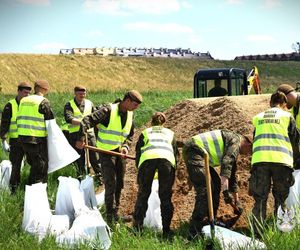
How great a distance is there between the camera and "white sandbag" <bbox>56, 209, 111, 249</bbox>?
5.56m

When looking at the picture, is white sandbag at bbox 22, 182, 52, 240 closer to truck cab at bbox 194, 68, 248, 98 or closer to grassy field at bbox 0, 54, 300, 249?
truck cab at bbox 194, 68, 248, 98

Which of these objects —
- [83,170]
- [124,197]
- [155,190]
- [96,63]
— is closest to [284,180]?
[155,190]

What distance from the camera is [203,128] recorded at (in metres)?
9.06

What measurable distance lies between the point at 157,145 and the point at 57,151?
1.96 metres

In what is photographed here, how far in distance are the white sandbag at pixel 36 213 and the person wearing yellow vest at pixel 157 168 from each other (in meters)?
1.08

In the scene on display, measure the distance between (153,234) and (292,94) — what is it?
2.45 m

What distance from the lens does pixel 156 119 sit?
6500 millimetres

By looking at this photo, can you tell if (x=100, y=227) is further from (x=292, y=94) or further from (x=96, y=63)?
(x=96, y=63)

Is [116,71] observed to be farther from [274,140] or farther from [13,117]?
[274,140]

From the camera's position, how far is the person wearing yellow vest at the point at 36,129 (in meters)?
7.81

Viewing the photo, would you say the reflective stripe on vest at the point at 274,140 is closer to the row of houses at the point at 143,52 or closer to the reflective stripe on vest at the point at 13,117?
the reflective stripe on vest at the point at 13,117

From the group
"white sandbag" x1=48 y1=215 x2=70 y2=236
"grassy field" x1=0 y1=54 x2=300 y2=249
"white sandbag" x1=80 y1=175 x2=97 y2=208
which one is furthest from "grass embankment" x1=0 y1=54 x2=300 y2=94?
"white sandbag" x1=48 y1=215 x2=70 y2=236

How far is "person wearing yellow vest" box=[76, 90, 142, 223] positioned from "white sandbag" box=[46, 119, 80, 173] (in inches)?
23.5

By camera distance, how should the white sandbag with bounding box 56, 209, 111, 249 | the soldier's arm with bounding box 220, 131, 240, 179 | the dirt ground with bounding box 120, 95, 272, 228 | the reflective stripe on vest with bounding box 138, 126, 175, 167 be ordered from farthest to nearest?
the dirt ground with bounding box 120, 95, 272, 228 < the reflective stripe on vest with bounding box 138, 126, 175, 167 < the soldier's arm with bounding box 220, 131, 240, 179 < the white sandbag with bounding box 56, 209, 111, 249
